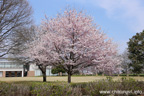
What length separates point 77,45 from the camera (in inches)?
413

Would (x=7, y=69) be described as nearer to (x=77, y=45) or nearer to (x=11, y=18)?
(x=11, y=18)

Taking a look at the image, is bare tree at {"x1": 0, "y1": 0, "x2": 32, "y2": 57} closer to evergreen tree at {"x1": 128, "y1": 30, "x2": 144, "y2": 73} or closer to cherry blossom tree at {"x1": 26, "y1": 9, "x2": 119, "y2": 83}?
cherry blossom tree at {"x1": 26, "y1": 9, "x2": 119, "y2": 83}

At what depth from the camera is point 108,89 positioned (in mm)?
7023

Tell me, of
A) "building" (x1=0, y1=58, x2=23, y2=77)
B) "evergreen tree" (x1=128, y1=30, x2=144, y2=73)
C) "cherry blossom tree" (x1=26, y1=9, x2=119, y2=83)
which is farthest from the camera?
"building" (x1=0, y1=58, x2=23, y2=77)

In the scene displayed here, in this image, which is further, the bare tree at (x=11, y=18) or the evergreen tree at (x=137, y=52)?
the evergreen tree at (x=137, y=52)

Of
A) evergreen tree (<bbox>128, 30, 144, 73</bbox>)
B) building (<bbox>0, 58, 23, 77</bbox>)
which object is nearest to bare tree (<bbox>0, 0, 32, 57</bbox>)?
evergreen tree (<bbox>128, 30, 144, 73</bbox>)

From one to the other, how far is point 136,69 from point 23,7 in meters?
37.6

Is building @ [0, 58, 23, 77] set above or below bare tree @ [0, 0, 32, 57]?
below

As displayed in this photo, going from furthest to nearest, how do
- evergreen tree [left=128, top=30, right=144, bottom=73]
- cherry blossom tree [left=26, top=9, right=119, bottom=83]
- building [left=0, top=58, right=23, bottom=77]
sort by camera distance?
building [left=0, top=58, right=23, bottom=77], evergreen tree [left=128, top=30, right=144, bottom=73], cherry blossom tree [left=26, top=9, right=119, bottom=83]

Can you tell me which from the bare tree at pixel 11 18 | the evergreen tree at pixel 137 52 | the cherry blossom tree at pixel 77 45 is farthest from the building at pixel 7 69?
the cherry blossom tree at pixel 77 45

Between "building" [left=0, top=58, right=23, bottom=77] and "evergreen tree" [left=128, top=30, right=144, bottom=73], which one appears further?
"building" [left=0, top=58, right=23, bottom=77]

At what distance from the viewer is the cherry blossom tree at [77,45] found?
10.3m

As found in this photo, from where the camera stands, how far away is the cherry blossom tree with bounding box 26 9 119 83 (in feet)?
33.7

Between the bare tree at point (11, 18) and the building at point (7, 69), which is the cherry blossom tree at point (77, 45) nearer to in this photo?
the bare tree at point (11, 18)
